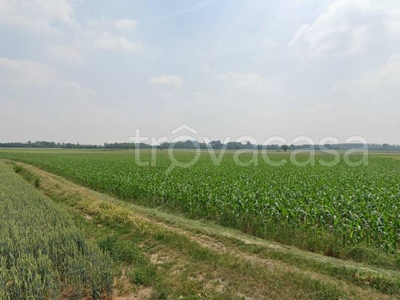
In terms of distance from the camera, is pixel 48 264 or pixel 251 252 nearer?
pixel 48 264

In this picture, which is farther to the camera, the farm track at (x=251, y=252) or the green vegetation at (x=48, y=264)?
the farm track at (x=251, y=252)

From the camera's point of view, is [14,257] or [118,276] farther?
[118,276]

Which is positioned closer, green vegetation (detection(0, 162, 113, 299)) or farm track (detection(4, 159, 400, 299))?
green vegetation (detection(0, 162, 113, 299))

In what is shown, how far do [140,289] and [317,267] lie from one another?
378 cm

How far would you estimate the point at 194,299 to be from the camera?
389 centimetres

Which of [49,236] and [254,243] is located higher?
[49,236]

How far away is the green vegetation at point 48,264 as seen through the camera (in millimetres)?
3453

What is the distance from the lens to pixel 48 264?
12.5ft

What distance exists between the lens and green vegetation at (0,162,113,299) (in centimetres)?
345

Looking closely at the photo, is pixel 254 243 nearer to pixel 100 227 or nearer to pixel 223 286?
pixel 223 286

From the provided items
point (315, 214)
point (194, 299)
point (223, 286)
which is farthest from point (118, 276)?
point (315, 214)

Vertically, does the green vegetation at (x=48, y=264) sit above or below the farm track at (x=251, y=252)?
above

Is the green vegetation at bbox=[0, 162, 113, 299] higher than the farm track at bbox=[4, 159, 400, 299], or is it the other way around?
the green vegetation at bbox=[0, 162, 113, 299]

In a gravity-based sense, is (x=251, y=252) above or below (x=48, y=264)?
below
